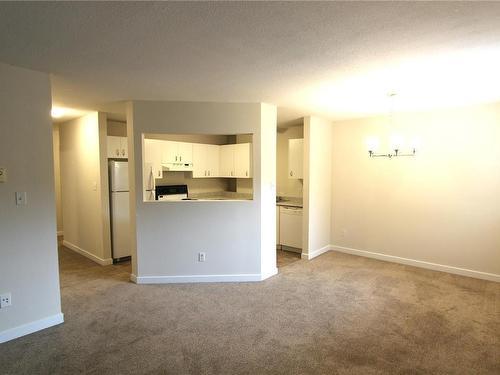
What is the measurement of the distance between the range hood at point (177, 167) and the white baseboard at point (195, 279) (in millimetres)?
2084

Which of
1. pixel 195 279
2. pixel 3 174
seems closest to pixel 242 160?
pixel 195 279

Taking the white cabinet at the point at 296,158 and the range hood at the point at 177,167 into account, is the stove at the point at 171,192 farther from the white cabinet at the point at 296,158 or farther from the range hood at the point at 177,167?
the white cabinet at the point at 296,158

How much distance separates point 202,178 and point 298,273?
2971 mm

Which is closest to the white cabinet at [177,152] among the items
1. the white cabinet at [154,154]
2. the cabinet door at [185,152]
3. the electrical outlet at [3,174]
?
the cabinet door at [185,152]

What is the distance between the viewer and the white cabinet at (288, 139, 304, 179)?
5.39 meters

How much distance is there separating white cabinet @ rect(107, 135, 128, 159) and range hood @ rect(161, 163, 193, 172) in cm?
70

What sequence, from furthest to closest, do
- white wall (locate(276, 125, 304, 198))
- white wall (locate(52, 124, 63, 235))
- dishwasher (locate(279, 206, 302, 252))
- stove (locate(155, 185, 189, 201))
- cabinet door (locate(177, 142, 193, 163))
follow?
white wall (locate(52, 124, 63, 235)) < white wall (locate(276, 125, 304, 198)) < cabinet door (locate(177, 142, 193, 163)) < stove (locate(155, 185, 189, 201)) < dishwasher (locate(279, 206, 302, 252))

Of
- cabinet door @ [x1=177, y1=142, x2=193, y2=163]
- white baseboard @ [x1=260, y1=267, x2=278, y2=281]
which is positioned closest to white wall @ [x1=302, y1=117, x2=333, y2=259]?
white baseboard @ [x1=260, y1=267, x2=278, y2=281]

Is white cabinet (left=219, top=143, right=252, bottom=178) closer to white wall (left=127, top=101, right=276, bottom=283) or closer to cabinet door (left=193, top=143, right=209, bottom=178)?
cabinet door (left=193, top=143, right=209, bottom=178)

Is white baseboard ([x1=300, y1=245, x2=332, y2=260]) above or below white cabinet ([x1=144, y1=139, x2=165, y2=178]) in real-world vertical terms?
below

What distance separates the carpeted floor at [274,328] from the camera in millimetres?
2361

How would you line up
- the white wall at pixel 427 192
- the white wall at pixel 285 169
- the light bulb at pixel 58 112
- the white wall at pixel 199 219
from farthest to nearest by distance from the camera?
the white wall at pixel 285 169 < the light bulb at pixel 58 112 < the white wall at pixel 427 192 < the white wall at pixel 199 219

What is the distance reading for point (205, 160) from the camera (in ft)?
20.0

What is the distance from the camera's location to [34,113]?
9.08 ft
